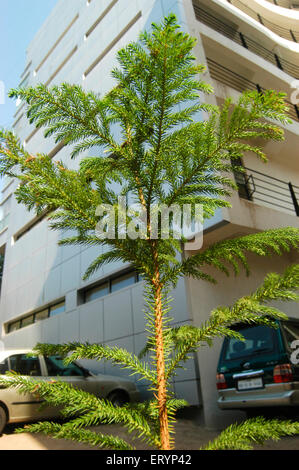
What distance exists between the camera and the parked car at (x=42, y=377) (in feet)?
16.6

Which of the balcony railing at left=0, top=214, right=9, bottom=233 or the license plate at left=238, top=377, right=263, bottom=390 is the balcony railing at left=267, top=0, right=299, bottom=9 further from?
the balcony railing at left=0, top=214, right=9, bottom=233

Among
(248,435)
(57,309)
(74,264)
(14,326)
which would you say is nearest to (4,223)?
(14,326)

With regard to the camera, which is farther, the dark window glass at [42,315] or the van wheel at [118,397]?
the dark window glass at [42,315]

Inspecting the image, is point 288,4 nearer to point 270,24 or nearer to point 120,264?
point 270,24

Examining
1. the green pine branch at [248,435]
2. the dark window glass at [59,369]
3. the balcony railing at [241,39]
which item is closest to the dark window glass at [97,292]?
the dark window glass at [59,369]

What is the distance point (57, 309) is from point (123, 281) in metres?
3.85

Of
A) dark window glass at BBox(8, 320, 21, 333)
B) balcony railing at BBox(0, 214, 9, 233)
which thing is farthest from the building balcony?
dark window glass at BBox(8, 320, 21, 333)

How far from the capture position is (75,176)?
1.62m

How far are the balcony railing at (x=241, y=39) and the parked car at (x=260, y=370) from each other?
10.0 metres

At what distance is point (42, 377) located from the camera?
17.9 ft

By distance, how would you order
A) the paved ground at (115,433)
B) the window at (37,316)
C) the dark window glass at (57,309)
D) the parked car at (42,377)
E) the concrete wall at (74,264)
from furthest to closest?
the window at (37,316) → the dark window glass at (57,309) → the concrete wall at (74,264) → the parked car at (42,377) → the paved ground at (115,433)

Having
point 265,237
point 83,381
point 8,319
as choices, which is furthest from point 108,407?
point 8,319

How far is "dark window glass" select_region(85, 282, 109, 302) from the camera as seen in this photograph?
30.1 ft

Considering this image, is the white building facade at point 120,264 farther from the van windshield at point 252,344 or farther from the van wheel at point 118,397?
the van windshield at point 252,344
